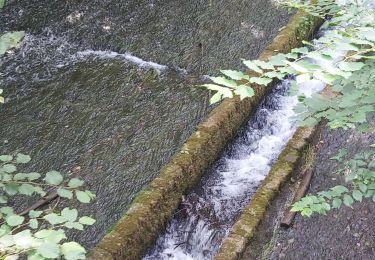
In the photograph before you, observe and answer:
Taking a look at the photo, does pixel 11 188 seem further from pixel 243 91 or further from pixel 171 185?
pixel 171 185

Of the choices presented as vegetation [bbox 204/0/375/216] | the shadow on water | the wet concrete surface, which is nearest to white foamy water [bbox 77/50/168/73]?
the shadow on water

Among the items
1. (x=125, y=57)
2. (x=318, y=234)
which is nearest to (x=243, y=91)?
(x=318, y=234)

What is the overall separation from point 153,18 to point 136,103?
2.68 m

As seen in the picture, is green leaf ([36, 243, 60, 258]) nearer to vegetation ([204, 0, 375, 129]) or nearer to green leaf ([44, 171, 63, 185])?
green leaf ([44, 171, 63, 185])

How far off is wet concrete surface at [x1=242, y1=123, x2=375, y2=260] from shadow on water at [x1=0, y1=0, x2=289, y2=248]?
1.56 m

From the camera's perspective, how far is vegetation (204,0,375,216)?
1727 mm

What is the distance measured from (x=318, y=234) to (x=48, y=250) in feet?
11.1

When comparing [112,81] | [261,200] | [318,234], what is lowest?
[318,234]

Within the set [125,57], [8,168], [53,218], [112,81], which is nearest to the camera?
[53,218]

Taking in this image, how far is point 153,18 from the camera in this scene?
330 inches

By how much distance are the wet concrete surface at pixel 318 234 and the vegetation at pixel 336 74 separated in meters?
1.13

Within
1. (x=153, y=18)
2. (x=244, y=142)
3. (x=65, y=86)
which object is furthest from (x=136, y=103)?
(x=153, y=18)

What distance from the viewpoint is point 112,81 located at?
269 inches

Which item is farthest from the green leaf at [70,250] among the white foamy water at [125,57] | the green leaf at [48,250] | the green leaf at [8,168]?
the white foamy water at [125,57]
